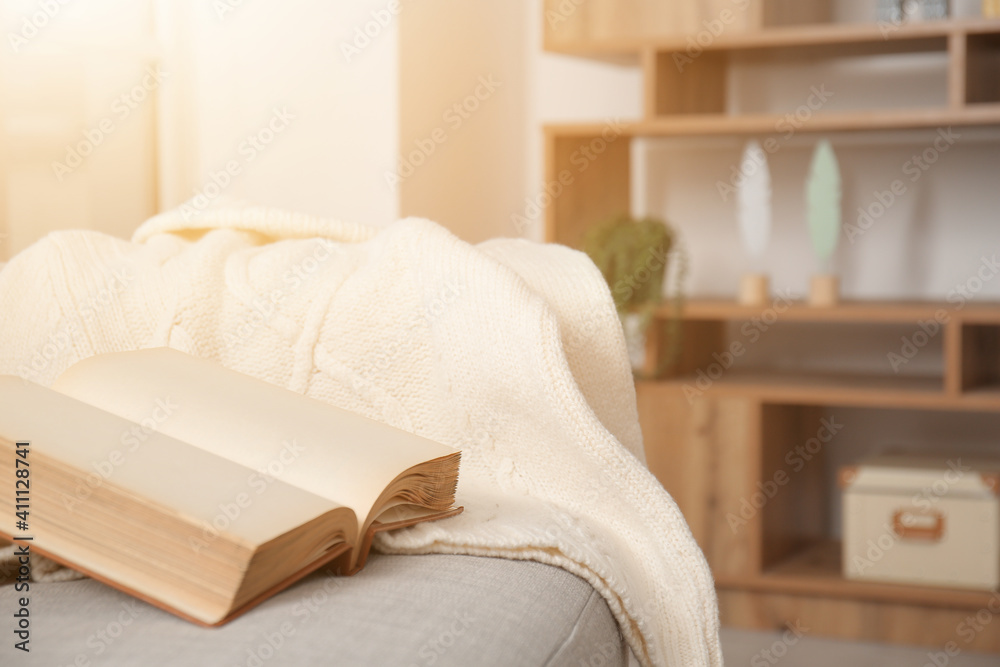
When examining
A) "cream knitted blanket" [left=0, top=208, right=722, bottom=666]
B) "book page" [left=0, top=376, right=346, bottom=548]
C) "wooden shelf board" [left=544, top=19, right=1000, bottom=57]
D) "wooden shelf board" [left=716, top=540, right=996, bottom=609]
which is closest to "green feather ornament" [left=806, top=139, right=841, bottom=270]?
"wooden shelf board" [left=544, top=19, right=1000, bottom=57]

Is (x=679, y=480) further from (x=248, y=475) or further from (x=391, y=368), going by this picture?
(x=248, y=475)

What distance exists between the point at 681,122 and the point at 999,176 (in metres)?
0.76

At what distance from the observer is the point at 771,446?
2113mm

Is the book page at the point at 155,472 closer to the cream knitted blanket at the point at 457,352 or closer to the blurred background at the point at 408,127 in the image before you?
the cream knitted blanket at the point at 457,352

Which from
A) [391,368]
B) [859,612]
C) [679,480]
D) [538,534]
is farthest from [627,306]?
[538,534]

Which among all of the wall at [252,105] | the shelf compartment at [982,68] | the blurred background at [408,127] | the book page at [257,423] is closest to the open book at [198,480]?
the book page at [257,423]

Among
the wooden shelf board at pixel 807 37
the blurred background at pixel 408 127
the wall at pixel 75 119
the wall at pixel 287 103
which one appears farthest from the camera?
the wall at pixel 287 103

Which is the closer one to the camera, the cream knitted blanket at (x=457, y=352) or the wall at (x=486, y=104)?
the cream knitted blanket at (x=457, y=352)

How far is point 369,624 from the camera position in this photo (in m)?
0.52

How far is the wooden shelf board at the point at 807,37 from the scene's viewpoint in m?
1.87

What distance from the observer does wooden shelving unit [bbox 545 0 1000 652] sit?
1937 millimetres

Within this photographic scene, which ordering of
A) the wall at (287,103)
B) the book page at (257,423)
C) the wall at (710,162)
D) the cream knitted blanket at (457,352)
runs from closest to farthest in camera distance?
the book page at (257,423), the cream knitted blanket at (457,352), the wall at (287,103), the wall at (710,162)

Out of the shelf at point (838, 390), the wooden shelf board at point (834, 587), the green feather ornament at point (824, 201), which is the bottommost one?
the wooden shelf board at point (834, 587)

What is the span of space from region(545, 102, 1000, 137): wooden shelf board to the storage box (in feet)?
2.21
